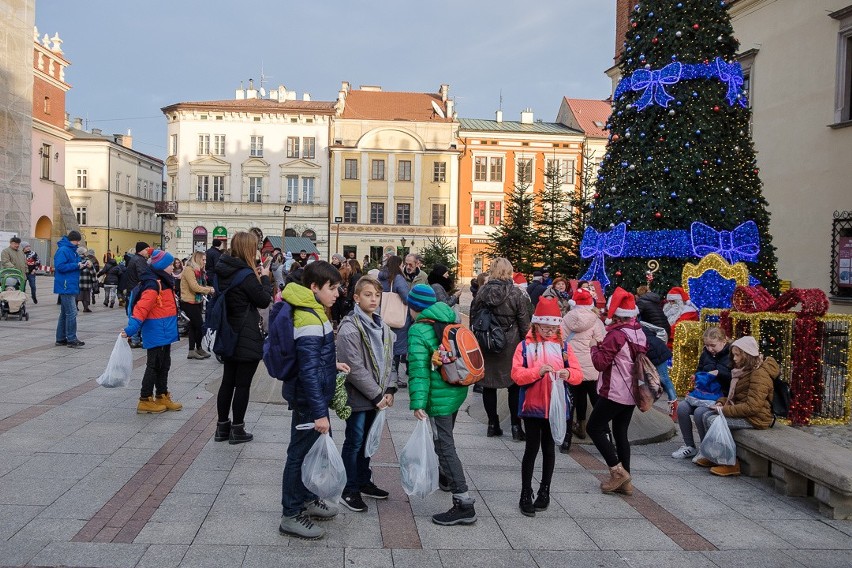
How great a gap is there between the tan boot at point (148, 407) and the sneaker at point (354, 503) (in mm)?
3562

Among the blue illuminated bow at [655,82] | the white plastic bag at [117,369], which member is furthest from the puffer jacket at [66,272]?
the blue illuminated bow at [655,82]

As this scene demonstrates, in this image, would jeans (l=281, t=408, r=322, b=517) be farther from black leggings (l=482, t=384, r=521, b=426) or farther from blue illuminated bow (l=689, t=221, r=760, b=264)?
blue illuminated bow (l=689, t=221, r=760, b=264)

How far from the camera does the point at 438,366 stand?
5.04 m

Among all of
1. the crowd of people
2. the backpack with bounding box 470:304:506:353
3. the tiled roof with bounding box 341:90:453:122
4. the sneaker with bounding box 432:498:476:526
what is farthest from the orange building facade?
the sneaker with bounding box 432:498:476:526

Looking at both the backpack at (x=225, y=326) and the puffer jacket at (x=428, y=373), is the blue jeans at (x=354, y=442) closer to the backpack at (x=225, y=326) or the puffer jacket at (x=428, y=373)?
the puffer jacket at (x=428, y=373)

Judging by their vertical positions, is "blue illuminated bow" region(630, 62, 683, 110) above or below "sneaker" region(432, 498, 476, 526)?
above

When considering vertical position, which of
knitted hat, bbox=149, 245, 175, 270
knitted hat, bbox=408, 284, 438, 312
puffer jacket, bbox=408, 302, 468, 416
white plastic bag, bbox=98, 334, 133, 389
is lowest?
white plastic bag, bbox=98, 334, 133, 389

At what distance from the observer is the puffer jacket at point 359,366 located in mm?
5055

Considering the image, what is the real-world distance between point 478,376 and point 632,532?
60.9 inches

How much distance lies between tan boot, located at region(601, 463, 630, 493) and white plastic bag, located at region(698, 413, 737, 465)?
3.67ft

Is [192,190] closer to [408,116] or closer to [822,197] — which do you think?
[408,116]

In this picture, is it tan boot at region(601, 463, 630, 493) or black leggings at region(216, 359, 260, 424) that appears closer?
tan boot at region(601, 463, 630, 493)

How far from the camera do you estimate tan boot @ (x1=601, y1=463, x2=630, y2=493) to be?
5.81m

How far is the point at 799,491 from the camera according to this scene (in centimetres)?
595
